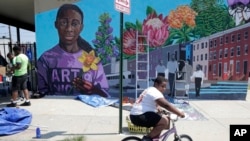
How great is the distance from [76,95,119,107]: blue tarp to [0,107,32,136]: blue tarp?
2968 millimetres

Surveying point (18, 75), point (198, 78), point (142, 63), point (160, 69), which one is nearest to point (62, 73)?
point (18, 75)

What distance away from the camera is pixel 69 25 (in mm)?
12156

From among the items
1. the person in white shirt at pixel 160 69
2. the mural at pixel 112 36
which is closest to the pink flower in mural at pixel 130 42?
the mural at pixel 112 36

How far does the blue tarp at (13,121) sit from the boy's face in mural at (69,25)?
4.42 metres

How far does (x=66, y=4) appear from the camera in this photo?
→ 1210 cm

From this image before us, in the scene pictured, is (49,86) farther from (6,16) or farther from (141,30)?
(6,16)

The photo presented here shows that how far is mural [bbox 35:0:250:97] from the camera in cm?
1197

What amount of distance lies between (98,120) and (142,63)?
3.53m

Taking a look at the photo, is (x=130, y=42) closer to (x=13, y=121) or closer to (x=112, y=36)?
(x=112, y=36)

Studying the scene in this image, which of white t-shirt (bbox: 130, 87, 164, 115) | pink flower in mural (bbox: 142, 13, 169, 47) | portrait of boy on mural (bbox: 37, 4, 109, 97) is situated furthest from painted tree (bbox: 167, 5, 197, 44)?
white t-shirt (bbox: 130, 87, 164, 115)

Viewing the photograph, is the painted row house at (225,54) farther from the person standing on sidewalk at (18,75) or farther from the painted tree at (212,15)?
the person standing on sidewalk at (18,75)

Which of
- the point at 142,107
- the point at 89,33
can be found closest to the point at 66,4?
the point at 89,33

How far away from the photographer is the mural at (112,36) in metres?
12.0

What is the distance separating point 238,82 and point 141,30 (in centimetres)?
377
